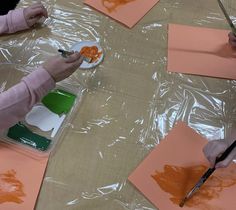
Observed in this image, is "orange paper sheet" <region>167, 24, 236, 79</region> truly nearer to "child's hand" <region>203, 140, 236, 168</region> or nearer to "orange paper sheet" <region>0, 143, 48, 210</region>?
"child's hand" <region>203, 140, 236, 168</region>

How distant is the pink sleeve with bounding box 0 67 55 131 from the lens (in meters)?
0.81

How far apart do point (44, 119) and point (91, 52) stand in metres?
0.24

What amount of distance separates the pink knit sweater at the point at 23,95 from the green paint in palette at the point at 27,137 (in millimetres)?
20

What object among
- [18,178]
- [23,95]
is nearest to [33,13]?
[23,95]

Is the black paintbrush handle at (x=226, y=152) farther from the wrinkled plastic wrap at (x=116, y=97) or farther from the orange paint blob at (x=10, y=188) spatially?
the orange paint blob at (x=10, y=188)

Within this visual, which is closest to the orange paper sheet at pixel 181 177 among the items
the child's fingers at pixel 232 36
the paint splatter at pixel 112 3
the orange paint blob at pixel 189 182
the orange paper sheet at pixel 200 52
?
the orange paint blob at pixel 189 182

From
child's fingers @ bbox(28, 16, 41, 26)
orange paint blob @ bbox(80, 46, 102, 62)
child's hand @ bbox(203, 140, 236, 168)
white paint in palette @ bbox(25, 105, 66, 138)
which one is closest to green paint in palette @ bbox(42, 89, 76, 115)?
white paint in palette @ bbox(25, 105, 66, 138)

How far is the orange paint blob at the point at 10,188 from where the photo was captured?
732 mm

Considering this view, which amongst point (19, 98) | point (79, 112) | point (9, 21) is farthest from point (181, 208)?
point (9, 21)

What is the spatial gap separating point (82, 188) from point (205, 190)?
0.85ft

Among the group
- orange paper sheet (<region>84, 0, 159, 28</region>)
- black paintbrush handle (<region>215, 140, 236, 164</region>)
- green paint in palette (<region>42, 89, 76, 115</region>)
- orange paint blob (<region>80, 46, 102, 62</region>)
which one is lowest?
green paint in palette (<region>42, 89, 76, 115</region>)

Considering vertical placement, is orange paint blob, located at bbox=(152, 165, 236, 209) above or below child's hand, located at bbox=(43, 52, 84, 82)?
below

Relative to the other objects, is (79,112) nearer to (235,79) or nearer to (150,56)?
(150,56)

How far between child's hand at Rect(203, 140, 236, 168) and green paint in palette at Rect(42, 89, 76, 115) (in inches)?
13.4
